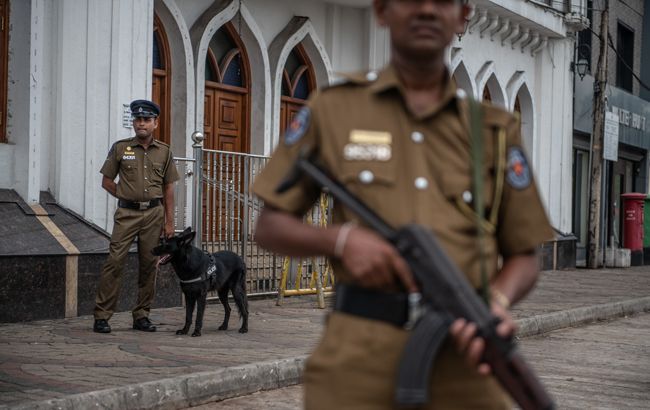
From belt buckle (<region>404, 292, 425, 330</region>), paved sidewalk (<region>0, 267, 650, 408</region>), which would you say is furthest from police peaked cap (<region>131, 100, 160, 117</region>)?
belt buckle (<region>404, 292, 425, 330</region>)

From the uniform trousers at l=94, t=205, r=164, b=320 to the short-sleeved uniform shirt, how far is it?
0.52 ft

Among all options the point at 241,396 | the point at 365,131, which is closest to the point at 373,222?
the point at 365,131

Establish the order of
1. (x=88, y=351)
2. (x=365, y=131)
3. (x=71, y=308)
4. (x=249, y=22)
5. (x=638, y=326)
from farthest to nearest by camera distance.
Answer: (x=249, y=22)
(x=638, y=326)
(x=71, y=308)
(x=88, y=351)
(x=365, y=131)

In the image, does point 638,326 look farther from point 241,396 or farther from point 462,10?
point 462,10

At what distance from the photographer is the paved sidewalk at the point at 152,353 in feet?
23.3

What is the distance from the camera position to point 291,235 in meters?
2.63

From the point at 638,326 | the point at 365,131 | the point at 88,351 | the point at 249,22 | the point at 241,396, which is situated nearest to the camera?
the point at 365,131

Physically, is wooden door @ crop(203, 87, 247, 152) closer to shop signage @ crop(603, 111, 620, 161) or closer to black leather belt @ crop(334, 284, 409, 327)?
shop signage @ crop(603, 111, 620, 161)

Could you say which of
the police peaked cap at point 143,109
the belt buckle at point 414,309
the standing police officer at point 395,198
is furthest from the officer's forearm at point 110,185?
the belt buckle at point 414,309

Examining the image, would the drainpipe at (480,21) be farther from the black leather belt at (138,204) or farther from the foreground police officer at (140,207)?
the black leather belt at (138,204)

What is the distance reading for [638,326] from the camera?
13641mm

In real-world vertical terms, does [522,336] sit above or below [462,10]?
below

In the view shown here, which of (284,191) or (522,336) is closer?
(284,191)

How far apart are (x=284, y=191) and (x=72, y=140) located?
9881mm
